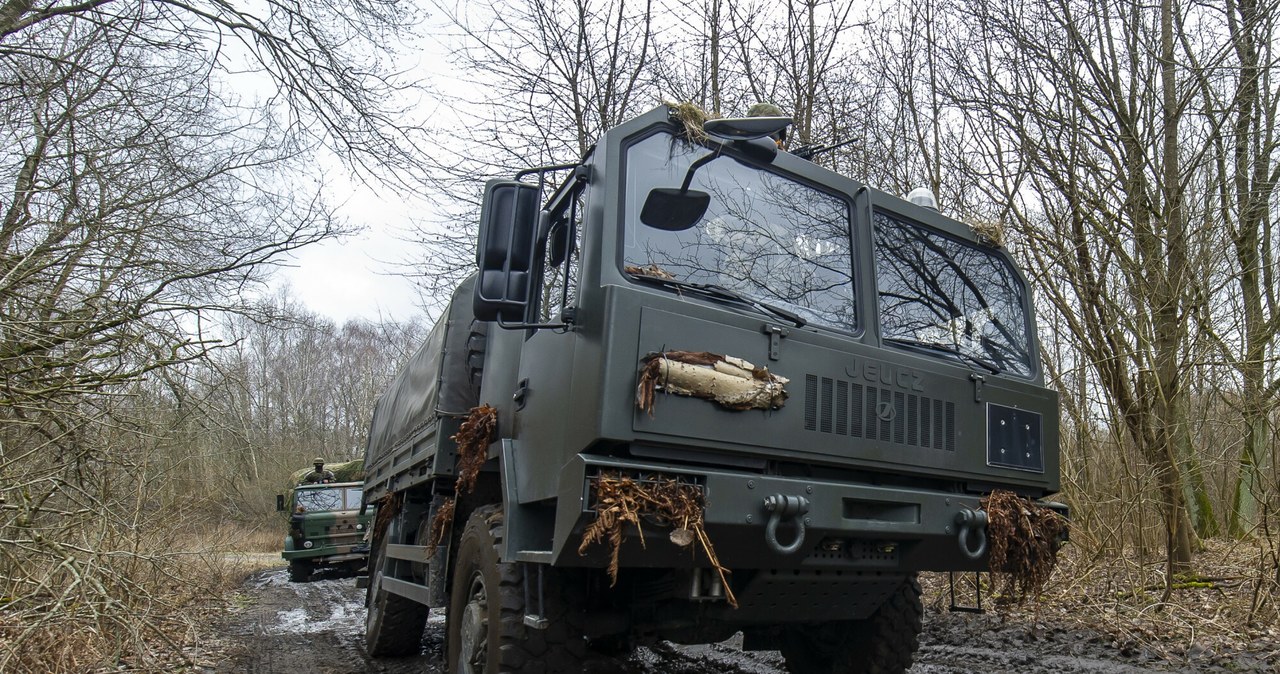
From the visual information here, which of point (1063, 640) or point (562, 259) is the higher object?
point (562, 259)

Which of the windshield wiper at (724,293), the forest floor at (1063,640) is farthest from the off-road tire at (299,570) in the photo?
the windshield wiper at (724,293)

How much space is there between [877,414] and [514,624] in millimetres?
1684

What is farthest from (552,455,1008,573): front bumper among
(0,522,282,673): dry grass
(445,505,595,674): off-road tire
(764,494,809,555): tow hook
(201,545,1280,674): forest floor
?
(0,522,282,673): dry grass

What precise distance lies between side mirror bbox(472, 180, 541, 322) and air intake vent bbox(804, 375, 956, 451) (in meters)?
1.25

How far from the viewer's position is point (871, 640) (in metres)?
4.41

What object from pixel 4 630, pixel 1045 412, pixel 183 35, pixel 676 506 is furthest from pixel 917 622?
pixel 183 35

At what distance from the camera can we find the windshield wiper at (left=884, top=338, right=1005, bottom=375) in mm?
3946

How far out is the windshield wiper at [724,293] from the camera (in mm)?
3316

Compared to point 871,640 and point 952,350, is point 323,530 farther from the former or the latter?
point 952,350

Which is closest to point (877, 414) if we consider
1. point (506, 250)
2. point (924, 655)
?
point (506, 250)

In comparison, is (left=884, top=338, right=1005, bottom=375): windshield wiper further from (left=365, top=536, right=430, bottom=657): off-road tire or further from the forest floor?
(left=365, top=536, right=430, bottom=657): off-road tire

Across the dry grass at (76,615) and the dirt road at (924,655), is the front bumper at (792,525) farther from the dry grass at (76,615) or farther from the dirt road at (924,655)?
the dry grass at (76,615)

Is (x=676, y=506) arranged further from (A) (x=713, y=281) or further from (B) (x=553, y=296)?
(B) (x=553, y=296)

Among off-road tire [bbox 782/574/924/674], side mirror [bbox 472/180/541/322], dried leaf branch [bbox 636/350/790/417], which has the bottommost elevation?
off-road tire [bbox 782/574/924/674]
